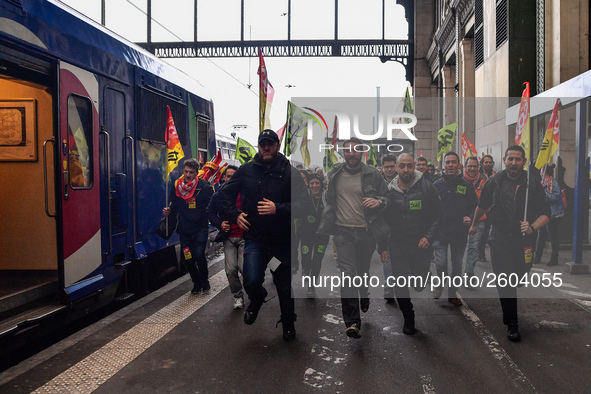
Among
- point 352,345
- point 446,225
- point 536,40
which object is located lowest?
point 352,345

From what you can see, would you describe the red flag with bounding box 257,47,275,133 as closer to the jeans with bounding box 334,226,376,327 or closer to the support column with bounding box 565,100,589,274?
the jeans with bounding box 334,226,376,327

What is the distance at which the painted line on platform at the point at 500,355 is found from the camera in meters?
3.98

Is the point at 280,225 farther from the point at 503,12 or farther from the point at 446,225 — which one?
the point at 503,12

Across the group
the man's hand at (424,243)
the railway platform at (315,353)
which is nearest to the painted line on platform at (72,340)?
the railway platform at (315,353)

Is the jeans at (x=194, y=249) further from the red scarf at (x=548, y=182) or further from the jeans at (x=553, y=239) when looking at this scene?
the red scarf at (x=548, y=182)

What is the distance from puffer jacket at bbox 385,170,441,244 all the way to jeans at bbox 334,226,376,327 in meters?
0.34

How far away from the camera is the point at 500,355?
4645 mm

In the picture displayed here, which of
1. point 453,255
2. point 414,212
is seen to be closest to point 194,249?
point 414,212

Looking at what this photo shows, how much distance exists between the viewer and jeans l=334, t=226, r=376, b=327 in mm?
5016

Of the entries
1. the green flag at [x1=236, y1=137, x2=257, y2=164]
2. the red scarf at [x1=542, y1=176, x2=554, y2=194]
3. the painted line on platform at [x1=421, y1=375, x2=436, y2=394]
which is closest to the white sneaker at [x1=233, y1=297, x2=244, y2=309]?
the painted line on platform at [x1=421, y1=375, x2=436, y2=394]

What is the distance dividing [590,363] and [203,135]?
23.7 feet

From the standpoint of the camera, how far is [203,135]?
9695 millimetres

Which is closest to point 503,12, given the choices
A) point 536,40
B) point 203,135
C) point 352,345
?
point 536,40

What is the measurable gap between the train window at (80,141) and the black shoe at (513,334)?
4572 millimetres
